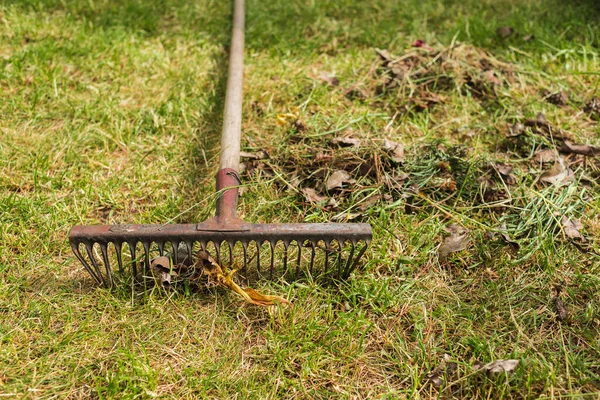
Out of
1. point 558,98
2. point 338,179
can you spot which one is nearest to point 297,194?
point 338,179

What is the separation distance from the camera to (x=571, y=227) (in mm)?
2830

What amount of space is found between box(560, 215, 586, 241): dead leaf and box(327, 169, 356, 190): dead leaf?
1.08 m

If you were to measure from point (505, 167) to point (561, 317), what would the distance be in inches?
37.3

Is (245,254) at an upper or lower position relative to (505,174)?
lower

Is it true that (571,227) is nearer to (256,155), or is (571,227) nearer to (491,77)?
(491,77)

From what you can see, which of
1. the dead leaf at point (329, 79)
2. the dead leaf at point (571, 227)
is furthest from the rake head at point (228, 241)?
the dead leaf at point (329, 79)

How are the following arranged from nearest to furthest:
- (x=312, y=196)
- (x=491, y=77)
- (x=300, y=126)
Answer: (x=312, y=196) → (x=300, y=126) → (x=491, y=77)

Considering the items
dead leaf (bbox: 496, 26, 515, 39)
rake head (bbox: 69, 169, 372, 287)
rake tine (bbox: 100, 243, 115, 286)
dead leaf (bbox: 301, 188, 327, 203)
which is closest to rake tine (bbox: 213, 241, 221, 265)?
rake head (bbox: 69, 169, 372, 287)

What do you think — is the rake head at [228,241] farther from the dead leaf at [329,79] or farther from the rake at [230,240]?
the dead leaf at [329,79]

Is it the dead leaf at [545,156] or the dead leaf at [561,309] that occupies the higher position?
the dead leaf at [545,156]

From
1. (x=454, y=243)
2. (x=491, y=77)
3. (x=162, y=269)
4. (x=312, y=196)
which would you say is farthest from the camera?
(x=491, y=77)

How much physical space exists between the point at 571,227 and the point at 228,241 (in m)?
1.72

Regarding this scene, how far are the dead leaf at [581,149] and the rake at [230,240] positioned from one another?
1448 millimetres

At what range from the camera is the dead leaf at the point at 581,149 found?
3244 millimetres
